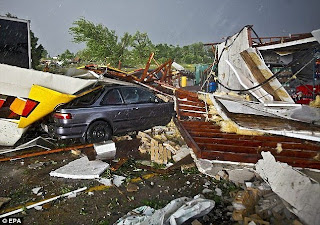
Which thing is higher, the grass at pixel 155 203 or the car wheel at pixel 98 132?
the car wheel at pixel 98 132

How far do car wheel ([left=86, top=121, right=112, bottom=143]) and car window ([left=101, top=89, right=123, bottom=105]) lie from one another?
1.88 feet

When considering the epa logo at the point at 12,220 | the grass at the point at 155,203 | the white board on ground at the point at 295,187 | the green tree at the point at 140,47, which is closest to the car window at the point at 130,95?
the grass at the point at 155,203

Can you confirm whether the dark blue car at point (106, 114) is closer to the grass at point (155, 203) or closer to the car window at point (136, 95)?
the car window at point (136, 95)

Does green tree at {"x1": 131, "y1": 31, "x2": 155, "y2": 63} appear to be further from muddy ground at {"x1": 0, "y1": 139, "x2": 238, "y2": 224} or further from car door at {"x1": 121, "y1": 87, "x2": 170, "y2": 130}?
muddy ground at {"x1": 0, "y1": 139, "x2": 238, "y2": 224}

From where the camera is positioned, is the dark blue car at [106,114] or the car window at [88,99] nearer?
the dark blue car at [106,114]

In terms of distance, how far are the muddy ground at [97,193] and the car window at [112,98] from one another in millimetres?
1827

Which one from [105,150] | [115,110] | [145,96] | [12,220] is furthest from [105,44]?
[12,220]

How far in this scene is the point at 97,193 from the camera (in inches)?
148

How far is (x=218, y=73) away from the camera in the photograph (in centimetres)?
1130

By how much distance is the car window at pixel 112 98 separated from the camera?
598 centimetres

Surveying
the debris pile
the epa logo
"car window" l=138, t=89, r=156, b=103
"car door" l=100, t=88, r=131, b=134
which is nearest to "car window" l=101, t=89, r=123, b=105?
"car door" l=100, t=88, r=131, b=134

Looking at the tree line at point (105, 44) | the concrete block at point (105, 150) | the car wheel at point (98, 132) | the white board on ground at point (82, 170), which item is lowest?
the white board on ground at point (82, 170)

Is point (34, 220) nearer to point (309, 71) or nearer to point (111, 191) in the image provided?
point (111, 191)

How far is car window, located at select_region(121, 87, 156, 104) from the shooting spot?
251 inches
